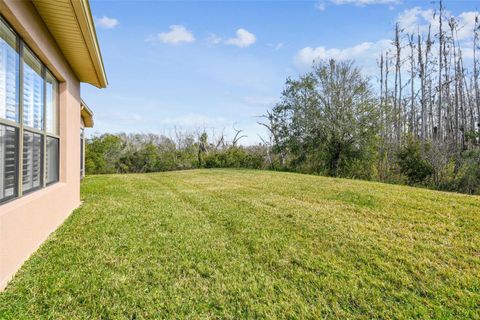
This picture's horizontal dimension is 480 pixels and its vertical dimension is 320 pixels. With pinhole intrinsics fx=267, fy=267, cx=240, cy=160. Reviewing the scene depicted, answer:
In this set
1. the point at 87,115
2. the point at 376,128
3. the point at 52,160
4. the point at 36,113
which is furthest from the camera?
the point at 376,128

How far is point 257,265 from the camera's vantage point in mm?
3133

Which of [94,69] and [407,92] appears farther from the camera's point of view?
[407,92]

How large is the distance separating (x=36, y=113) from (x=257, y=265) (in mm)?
3585

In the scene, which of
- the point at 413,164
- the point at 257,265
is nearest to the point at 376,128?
→ the point at 413,164

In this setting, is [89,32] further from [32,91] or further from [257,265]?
[257,265]

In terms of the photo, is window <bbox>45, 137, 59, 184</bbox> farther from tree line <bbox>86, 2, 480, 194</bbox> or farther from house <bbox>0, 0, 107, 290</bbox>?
tree line <bbox>86, 2, 480, 194</bbox>

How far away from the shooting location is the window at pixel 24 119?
269 cm

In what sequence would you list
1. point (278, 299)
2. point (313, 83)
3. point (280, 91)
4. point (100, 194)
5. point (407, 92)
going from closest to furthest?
point (278, 299), point (100, 194), point (313, 83), point (280, 91), point (407, 92)

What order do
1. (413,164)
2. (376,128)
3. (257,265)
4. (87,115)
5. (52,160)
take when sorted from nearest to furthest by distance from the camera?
(257,265) → (52,160) → (87,115) → (413,164) → (376,128)

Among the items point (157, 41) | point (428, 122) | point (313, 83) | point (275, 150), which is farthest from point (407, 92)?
point (157, 41)

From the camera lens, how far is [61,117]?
480cm

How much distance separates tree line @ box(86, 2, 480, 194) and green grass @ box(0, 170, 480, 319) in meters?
8.88

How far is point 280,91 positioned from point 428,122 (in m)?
12.9

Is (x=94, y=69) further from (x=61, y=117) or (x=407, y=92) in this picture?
(x=407, y=92)
